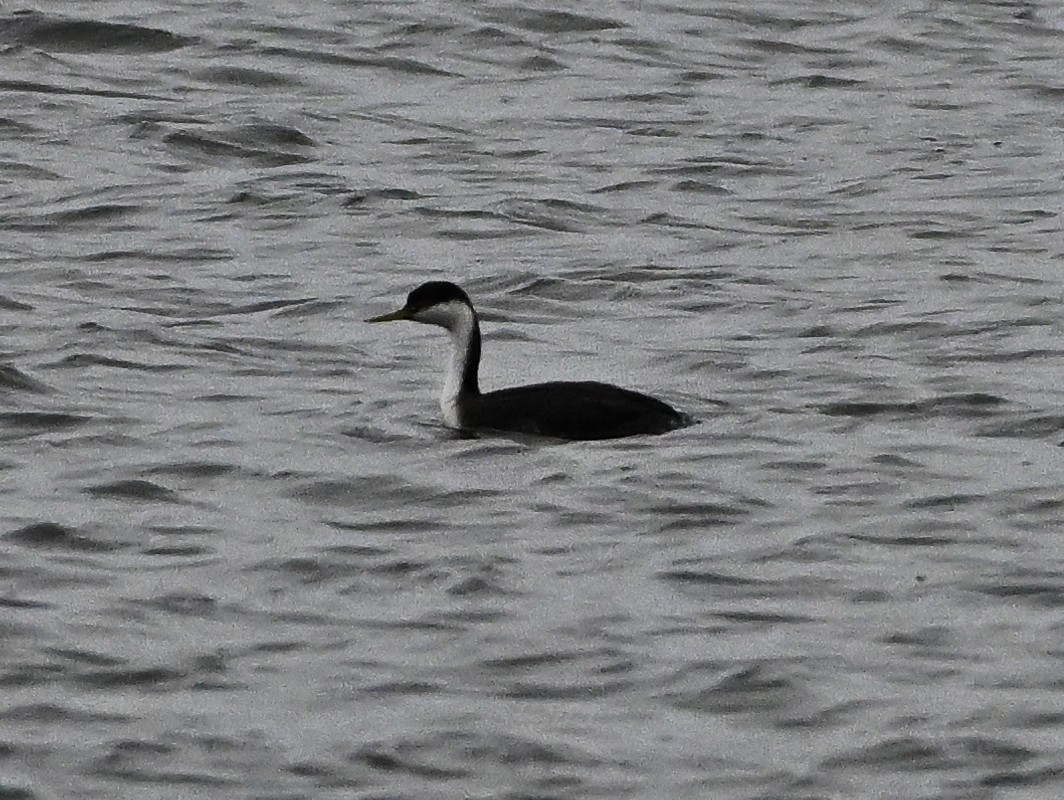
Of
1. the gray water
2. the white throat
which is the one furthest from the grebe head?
the gray water

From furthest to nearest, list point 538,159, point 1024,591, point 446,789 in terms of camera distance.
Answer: point 538,159 < point 1024,591 < point 446,789

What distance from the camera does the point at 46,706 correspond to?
27.3 ft

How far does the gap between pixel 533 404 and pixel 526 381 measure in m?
1.46

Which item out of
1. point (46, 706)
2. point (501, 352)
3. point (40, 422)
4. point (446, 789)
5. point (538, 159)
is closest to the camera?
point (446, 789)

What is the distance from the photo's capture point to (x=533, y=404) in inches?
460

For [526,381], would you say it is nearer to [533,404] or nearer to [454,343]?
[454,343]

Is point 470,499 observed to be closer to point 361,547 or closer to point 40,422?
point 361,547

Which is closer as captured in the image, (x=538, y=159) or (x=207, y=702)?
(x=207, y=702)

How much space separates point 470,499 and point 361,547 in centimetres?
89

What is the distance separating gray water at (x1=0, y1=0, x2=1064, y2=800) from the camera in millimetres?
8273

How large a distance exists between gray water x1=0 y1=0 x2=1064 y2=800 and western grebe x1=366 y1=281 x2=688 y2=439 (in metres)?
0.09

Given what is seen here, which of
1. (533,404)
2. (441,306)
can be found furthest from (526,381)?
(533,404)

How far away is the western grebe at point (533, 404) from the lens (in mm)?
11531

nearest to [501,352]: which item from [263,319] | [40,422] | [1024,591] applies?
[263,319]
